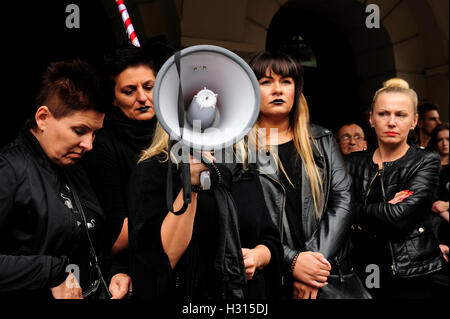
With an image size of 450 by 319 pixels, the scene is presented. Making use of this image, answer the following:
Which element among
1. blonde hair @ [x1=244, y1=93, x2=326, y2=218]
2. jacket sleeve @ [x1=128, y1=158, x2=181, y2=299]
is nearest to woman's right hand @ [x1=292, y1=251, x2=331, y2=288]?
blonde hair @ [x1=244, y1=93, x2=326, y2=218]

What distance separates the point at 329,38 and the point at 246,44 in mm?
2089

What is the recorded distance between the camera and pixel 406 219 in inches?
93.4

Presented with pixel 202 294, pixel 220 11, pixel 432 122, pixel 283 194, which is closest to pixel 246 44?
pixel 220 11

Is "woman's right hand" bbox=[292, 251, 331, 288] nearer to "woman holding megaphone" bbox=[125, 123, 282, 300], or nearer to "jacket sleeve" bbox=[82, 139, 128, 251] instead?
"woman holding megaphone" bbox=[125, 123, 282, 300]

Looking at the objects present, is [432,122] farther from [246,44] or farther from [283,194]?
[283,194]

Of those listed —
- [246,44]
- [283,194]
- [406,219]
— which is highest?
[246,44]

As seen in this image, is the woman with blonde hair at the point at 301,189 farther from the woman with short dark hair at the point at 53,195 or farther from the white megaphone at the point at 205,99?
the woman with short dark hair at the point at 53,195

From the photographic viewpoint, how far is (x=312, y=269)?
81.1 inches

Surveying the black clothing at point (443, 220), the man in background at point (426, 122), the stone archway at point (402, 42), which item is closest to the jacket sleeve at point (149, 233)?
the black clothing at point (443, 220)

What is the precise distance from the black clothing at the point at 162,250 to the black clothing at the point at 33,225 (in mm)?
241

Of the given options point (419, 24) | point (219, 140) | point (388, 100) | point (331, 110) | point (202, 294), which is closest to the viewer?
point (219, 140)

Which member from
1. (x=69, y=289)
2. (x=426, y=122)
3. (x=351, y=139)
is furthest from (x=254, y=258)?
(x=426, y=122)

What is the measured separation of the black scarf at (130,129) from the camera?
2141mm

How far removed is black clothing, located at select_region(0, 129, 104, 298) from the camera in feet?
4.84
